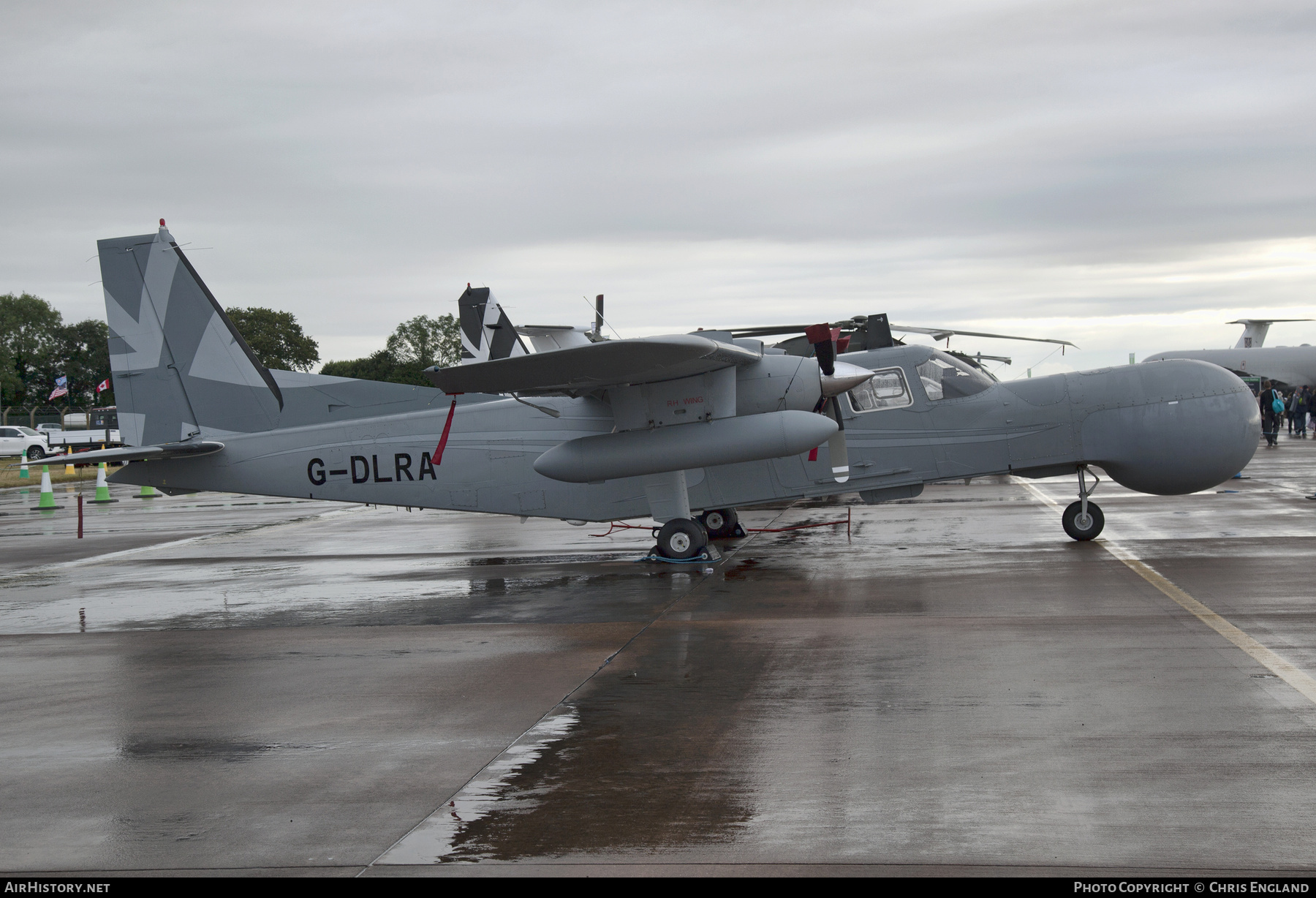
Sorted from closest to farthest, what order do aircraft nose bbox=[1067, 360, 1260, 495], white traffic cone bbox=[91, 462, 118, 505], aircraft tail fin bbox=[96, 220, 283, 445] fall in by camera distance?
aircraft nose bbox=[1067, 360, 1260, 495] < aircraft tail fin bbox=[96, 220, 283, 445] < white traffic cone bbox=[91, 462, 118, 505]

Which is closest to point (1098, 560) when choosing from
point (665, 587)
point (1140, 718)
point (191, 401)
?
point (665, 587)

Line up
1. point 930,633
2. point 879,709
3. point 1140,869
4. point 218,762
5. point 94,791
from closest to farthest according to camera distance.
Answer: point 1140,869, point 94,791, point 218,762, point 879,709, point 930,633

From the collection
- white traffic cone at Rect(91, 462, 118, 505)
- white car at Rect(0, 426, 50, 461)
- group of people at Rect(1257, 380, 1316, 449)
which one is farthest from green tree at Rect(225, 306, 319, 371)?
group of people at Rect(1257, 380, 1316, 449)

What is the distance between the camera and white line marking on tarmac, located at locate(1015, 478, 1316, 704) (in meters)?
6.86

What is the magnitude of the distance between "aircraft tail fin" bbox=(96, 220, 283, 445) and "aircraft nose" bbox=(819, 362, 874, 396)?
25.4ft

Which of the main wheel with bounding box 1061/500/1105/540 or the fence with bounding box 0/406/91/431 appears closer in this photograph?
the main wheel with bounding box 1061/500/1105/540

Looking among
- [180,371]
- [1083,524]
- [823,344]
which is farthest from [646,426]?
[180,371]

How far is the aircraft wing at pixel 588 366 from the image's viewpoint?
1152 cm

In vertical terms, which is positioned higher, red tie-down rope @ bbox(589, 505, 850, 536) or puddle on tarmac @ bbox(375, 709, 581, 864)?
puddle on tarmac @ bbox(375, 709, 581, 864)

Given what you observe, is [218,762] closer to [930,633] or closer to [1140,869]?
[1140,869]

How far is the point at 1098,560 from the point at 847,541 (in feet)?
13.0

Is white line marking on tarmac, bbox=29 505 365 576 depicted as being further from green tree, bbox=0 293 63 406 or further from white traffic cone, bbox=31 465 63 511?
green tree, bbox=0 293 63 406

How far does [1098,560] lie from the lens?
1260cm

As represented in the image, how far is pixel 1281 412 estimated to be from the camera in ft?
127
